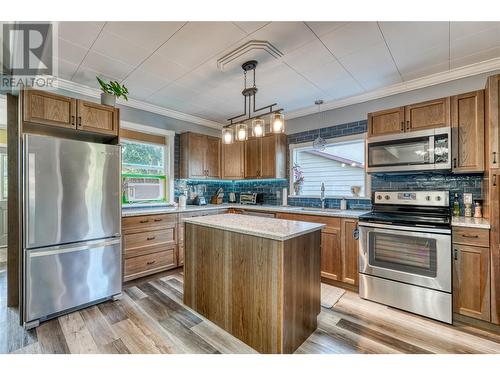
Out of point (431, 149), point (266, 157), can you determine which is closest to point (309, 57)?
point (431, 149)

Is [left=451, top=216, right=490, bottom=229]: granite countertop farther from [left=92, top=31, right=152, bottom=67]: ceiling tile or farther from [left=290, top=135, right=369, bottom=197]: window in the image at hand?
[left=92, top=31, right=152, bottom=67]: ceiling tile

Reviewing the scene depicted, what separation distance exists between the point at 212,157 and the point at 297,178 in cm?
167

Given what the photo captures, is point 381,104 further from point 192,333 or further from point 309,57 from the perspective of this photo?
point 192,333

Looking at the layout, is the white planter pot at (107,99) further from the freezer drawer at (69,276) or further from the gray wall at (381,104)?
the gray wall at (381,104)

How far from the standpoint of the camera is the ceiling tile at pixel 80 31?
6.20ft

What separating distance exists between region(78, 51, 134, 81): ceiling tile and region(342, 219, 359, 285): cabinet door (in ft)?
10.4

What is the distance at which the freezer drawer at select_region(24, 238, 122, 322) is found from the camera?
207cm

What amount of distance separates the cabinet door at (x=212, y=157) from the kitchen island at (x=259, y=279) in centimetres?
225

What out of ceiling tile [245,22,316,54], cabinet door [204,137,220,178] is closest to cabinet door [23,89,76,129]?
ceiling tile [245,22,316,54]

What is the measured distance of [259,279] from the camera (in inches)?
67.8

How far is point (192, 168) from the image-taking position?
4.12 m
